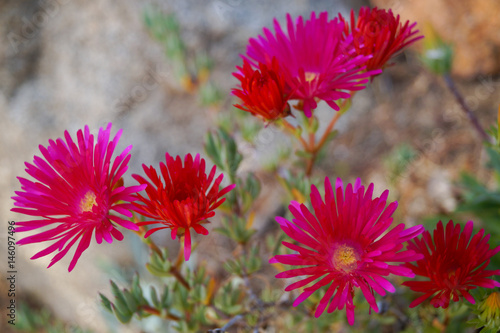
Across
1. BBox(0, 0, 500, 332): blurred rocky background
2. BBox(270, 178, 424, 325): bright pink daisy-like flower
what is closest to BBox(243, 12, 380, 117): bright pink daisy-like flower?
BBox(270, 178, 424, 325): bright pink daisy-like flower

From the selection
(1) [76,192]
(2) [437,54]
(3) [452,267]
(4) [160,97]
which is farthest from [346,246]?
(4) [160,97]

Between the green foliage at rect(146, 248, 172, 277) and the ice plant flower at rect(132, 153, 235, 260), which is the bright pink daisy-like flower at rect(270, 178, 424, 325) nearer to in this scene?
the ice plant flower at rect(132, 153, 235, 260)

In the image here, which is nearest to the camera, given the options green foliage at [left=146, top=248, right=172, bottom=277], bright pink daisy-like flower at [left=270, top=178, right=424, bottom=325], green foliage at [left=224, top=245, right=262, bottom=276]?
bright pink daisy-like flower at [left=270, top=178, right=424, bottom=325]

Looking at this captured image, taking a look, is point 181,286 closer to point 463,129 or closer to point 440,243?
point 440,243

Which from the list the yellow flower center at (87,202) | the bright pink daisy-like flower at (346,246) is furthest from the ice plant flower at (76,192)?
the bright pink daisy-like flower at (346,246)

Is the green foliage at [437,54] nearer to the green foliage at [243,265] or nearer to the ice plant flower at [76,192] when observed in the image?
the green foliage at [243,265]

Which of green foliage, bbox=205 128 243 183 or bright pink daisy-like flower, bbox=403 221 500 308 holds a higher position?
green foliage, bbox=205 128 243 183
